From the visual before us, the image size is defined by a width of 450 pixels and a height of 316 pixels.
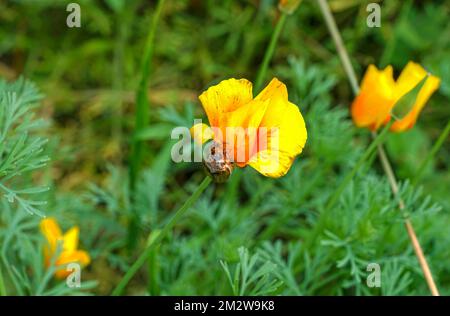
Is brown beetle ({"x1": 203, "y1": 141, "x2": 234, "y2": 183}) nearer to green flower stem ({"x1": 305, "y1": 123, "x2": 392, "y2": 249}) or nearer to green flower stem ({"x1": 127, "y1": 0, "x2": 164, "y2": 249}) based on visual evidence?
green flower stem ({"x1": 305, "y1": 123, "x2": 392, "y2": 249})

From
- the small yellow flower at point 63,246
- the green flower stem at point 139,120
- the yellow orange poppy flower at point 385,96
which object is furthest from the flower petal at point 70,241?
the yellow orange poppy flower at point 385,96

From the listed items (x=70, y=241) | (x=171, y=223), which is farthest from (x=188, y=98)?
(x=171, y=223)

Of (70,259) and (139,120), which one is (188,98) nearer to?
(139,120)

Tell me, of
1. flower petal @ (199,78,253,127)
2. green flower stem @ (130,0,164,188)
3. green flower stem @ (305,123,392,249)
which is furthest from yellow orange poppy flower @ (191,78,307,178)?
green flower stem @ (130,0,164,188)

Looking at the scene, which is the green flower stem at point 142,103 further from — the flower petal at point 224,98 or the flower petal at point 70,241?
the flower petal at point 224,98

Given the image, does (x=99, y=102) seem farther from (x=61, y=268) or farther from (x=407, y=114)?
(x=407, y=114)

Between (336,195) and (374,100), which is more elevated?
(374,100)
